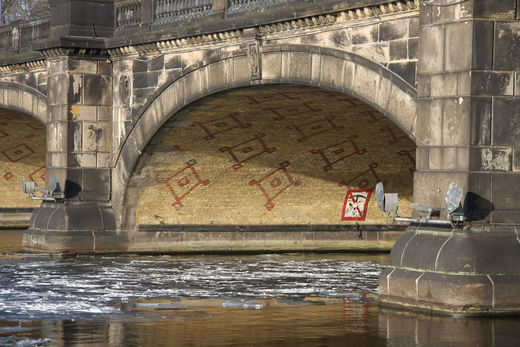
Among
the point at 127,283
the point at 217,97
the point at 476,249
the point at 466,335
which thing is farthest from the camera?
the point at 217,97

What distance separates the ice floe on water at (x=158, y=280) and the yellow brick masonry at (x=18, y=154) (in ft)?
27.8

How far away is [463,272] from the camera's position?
11.8m

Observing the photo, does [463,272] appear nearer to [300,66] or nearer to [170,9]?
[300,66]

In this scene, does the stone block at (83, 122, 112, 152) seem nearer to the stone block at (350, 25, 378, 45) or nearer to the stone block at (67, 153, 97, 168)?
the stone block at (67, 153, 97, 168)

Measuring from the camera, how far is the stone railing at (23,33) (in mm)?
23403

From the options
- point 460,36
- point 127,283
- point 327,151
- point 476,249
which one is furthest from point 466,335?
Result: point 327,151

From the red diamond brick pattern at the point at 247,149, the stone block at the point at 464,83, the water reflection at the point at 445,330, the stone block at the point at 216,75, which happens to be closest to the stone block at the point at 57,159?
the red diamond brick pattern at the point at 247,149

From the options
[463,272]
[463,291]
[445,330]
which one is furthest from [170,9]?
[445,330]

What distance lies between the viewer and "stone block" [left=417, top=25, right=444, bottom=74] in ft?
41.1

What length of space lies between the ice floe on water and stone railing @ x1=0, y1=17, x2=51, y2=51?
224 inches

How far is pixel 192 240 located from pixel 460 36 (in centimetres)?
1094

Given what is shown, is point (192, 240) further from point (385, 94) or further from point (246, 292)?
point (385, 94)

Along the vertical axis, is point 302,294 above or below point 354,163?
below

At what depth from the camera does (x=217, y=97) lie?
59.8ft
